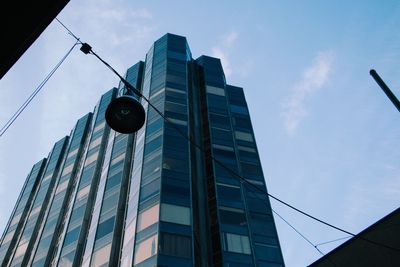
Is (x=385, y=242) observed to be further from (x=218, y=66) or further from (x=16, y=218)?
(x=16, y=218)

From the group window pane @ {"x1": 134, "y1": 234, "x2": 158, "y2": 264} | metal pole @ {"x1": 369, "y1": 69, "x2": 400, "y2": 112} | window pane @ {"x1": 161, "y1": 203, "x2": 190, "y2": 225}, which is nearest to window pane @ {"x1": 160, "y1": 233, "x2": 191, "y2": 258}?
window pane @ {"x1": 134, "y1": 234, "x2": 158, "y2": 264}

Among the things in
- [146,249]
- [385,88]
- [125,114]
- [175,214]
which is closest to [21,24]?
[125,114]

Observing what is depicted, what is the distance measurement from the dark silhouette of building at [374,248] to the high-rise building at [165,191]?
28.7 ft

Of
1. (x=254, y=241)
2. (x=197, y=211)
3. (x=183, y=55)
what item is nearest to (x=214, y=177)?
(x=197, y=211)

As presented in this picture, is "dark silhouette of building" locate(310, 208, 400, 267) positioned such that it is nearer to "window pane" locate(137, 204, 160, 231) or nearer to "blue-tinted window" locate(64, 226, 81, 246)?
"window pane" locate(137, 204, 160, 231)

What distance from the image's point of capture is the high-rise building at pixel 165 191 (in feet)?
80.7

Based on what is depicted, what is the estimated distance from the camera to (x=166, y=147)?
97.2ft

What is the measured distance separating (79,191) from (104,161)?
11.6 feet

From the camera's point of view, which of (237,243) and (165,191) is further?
(165,191)

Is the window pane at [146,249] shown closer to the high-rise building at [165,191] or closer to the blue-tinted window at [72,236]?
the high-rise building at [165,191]

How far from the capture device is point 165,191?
2592 centimetres

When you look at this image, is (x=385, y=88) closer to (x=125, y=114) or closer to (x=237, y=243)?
(x=125, y=114)

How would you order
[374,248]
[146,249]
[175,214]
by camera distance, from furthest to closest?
[175,214]
[146,249]
[374,248]

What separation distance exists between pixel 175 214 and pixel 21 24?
19.6m
